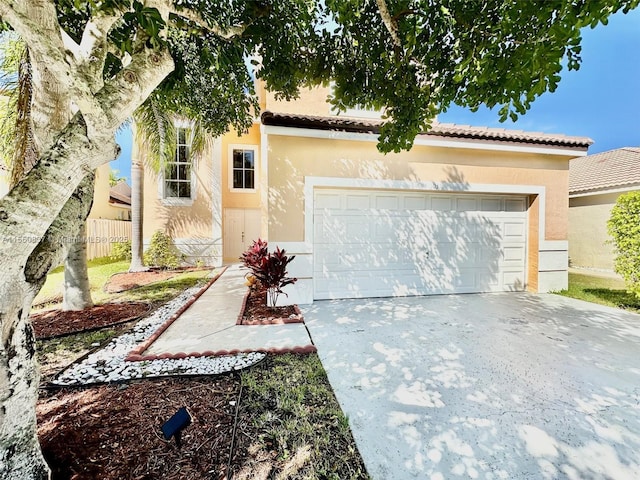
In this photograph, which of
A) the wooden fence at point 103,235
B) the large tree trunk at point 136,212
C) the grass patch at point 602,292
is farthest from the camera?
the wooden fence at point 103,235

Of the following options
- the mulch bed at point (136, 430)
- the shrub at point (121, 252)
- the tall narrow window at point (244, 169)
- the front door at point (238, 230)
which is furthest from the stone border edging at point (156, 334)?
the shrub at point (121, 252)

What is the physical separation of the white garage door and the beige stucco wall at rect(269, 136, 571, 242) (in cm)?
51

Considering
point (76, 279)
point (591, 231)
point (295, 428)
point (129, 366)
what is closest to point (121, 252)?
point (76, 279)

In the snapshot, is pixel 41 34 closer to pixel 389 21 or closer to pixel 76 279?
A: pixel 389 21

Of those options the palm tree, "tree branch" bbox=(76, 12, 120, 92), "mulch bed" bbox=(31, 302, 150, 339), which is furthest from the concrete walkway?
the palm tree

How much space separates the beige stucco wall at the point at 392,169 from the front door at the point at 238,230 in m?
7.49

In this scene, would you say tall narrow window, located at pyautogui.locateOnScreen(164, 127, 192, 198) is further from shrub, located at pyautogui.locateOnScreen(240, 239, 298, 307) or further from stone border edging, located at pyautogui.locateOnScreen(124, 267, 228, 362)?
shrub, located at pyautogui.locateOnScreen(240, 239, 298, 307)

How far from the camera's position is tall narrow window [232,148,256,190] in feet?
44.1

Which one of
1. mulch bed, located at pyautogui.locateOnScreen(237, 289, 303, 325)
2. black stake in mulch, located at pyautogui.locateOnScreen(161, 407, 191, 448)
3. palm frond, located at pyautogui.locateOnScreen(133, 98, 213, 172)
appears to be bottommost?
mulch bed, located at pyautogui.locateOnScreen(237, 289, 303, 325)

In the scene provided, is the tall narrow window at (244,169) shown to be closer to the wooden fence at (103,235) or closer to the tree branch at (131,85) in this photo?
the wooden fence at (103,235)

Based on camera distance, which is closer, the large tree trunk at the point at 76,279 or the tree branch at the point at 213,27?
the tree branch at the point at 213,27

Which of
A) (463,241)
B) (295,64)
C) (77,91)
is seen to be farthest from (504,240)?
(77,91)

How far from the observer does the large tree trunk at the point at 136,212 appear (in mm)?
10547

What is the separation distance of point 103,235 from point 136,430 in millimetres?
14684
